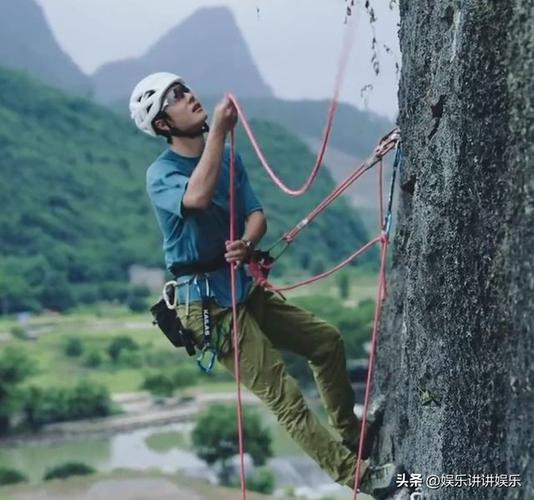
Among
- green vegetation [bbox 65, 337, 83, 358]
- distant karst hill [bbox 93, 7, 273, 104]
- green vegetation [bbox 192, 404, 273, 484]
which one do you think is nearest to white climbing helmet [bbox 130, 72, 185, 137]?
green vegetation [bbox 192, 404, 273, 484]

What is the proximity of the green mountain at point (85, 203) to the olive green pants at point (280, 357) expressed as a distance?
645 cm

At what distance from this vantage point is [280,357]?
285cm

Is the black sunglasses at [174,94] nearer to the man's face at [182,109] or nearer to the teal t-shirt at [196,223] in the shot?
the man's face at [182,109]

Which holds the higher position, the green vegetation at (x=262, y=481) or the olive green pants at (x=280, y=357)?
the olive green pants at (x=280, y=357)

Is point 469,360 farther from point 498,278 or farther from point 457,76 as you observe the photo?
point 457,76

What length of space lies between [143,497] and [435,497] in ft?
17.9

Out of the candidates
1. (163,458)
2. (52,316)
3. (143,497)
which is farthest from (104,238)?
(143,497)

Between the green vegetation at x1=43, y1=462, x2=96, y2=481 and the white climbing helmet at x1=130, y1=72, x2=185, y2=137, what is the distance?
6135 mm

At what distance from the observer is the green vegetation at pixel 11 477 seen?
27.6 ft

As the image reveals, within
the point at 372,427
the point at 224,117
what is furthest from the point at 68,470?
the point at 224,117

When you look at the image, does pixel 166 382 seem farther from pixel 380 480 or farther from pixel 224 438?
pixel 380 480

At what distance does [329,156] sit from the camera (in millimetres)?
10125

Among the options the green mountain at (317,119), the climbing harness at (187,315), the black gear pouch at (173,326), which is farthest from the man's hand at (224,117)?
the green mountain at (317,119)

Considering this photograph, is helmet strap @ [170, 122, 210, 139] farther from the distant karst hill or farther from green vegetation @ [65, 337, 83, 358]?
the distant karst hill
